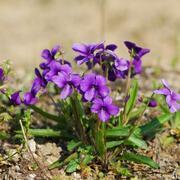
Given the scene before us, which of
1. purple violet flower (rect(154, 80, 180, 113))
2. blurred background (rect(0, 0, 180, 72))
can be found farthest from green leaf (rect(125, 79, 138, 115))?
blurred background (rect(0, 0, 180, 72))

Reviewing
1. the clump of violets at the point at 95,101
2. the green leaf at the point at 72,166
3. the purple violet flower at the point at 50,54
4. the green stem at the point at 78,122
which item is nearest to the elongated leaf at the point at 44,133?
the clump of violets at the point at 95,101

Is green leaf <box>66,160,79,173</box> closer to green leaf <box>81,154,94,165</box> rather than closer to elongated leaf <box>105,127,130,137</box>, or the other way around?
green leaf <box>81,154,94,165</box>

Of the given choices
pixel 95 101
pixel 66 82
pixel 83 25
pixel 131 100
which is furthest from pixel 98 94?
pixel 83 25

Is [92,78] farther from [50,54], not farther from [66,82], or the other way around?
[50,54]

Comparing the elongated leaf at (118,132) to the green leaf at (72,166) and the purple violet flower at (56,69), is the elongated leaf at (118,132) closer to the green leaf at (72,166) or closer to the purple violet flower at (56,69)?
the green leaf at (72,166)

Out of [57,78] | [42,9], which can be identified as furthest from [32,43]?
[57,78]

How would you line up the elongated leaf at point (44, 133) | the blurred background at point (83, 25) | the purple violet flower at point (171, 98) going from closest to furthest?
the purple violet flower at point (171, 98)
the elongated leaf at point (44, 133)
the blurred background at point (83, 25)

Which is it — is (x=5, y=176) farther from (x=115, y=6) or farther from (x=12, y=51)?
(x=115, y=6)
